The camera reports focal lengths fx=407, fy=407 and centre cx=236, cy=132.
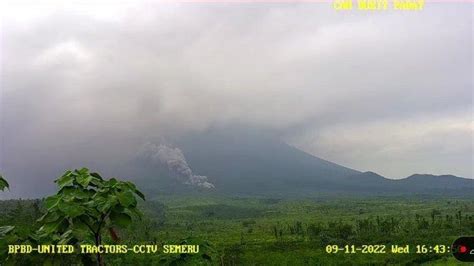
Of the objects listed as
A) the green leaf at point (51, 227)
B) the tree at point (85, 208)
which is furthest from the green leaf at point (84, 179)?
the green leaf at point (51, 227)

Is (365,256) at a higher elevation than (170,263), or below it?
below

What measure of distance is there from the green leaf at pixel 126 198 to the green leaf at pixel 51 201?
422mm

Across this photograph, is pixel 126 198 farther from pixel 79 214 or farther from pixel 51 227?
pixel 51 227

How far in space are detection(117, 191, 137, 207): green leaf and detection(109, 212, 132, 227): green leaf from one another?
3.7 inches

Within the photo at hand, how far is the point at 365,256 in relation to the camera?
43.1m


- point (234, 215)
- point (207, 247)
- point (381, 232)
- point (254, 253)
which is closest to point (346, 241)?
point (381, 232)

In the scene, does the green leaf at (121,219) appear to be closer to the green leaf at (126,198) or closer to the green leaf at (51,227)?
the green leaf at (126,198)

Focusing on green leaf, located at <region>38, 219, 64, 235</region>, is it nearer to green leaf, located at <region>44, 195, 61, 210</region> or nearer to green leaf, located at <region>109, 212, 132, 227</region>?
green leaf, located at <region>44, 195, 61, 210</region>

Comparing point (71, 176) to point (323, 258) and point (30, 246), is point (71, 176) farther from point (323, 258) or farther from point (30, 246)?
point (323, 258)

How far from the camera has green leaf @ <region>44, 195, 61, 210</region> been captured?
2.85 metres

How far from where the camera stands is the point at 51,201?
9.46 feet

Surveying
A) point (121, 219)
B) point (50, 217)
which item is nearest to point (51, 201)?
point (50, 217)

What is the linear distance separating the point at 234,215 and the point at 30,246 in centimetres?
13159

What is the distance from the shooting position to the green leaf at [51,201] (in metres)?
2.85
